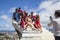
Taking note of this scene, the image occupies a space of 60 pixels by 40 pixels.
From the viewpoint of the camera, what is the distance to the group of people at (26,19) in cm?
1390

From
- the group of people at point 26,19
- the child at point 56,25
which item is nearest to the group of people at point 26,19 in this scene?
the group of people at point 26,19

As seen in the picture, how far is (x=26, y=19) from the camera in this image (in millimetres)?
14156

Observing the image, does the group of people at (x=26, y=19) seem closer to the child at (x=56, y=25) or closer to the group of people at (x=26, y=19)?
the group of people at (x=26, y=19)

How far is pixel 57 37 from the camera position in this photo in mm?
3459

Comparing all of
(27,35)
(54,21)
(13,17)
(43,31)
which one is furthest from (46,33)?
(54,21)

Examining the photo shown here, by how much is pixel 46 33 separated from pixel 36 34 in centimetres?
70

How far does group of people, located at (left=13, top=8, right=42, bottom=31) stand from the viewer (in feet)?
45.6

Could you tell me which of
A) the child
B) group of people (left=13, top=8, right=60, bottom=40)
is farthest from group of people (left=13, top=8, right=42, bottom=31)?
the child

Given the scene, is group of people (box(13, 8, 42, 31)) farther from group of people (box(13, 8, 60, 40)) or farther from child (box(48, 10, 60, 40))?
child (box(48, 10, 60, 40))

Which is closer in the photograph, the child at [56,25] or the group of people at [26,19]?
the child at [56,25]

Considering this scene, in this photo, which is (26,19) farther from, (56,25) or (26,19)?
(56,25)

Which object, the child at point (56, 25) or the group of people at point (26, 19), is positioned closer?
the child at point (56, 25)

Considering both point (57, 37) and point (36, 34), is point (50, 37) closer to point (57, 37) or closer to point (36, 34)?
point (36, 34)

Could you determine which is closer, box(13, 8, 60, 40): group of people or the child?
the child
